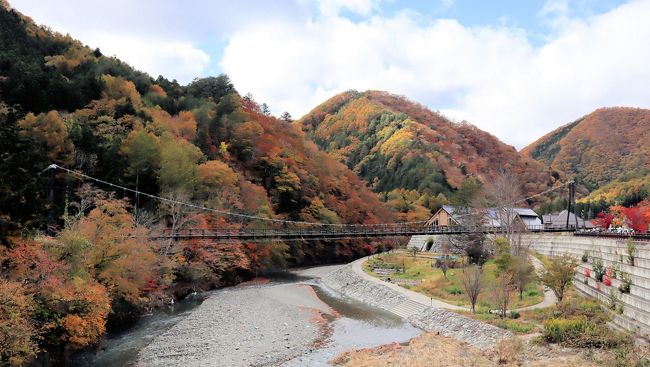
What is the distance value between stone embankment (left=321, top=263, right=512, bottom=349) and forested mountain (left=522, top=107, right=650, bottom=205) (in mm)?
63833

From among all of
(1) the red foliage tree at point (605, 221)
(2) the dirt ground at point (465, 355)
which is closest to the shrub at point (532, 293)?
(2) the dirt ground at point (465, 355)

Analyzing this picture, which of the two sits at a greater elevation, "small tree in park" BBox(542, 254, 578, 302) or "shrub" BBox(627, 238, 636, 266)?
"shrub" BBox(627, 238, 636, 266)

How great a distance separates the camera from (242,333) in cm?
2091

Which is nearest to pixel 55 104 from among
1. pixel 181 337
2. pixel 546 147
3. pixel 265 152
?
pixel 265 152

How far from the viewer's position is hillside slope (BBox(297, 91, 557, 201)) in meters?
105

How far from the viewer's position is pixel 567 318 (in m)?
16.8

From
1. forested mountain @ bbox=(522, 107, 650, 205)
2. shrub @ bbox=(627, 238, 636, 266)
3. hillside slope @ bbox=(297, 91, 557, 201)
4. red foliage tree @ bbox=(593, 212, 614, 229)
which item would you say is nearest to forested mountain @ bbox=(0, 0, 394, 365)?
shrub @ bbox=(627, 238, 636, 266)

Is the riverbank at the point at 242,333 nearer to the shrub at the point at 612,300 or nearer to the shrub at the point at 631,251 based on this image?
the shrub at the point at 612,300

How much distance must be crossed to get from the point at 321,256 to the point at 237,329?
35.7m

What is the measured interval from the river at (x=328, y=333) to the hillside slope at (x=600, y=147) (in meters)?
81.4

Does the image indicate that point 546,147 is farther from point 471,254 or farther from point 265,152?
point 471,254

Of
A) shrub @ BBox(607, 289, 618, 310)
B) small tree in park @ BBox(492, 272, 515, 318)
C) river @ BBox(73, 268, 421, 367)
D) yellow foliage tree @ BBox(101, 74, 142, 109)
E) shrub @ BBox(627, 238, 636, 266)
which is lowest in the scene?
river @ BBox(73, 268, 421, 367)

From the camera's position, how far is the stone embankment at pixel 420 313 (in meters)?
18.1

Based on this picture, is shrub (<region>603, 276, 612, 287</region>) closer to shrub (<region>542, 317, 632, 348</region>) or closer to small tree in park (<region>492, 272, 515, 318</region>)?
shrub (<region>542, 317, 632, 348</region>)
